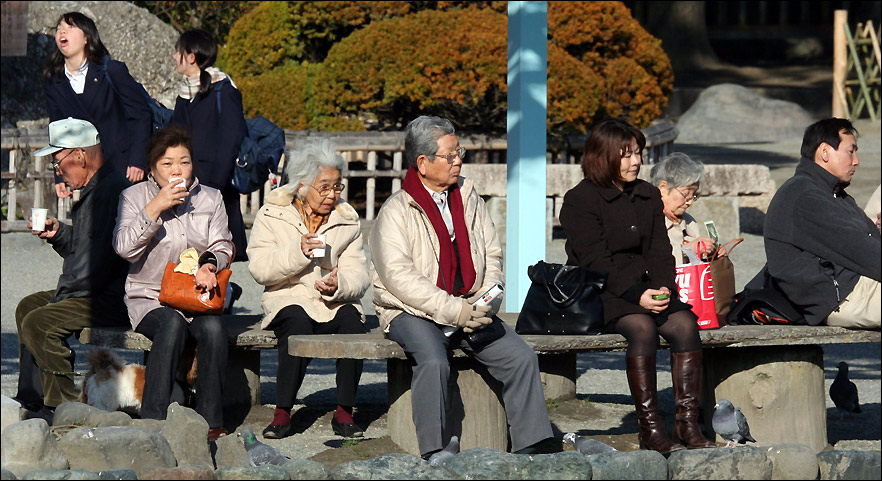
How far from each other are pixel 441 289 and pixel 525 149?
4.34 feet

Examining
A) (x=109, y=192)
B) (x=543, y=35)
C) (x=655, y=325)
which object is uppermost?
(x=543, y=35)

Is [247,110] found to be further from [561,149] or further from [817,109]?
[817,109]

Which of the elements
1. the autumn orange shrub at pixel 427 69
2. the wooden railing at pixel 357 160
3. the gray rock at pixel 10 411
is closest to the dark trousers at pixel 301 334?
the gray rock at pixel 10 411

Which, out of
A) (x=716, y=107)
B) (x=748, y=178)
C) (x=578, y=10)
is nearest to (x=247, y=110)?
(x=578, y=10)

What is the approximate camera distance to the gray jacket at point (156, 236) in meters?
5.27

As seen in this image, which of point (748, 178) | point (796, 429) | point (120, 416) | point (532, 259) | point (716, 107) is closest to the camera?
point (120, 416)

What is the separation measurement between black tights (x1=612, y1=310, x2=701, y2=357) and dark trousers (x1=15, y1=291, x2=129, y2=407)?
7.42 feet

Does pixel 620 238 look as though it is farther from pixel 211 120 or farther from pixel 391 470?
pixel 211 120

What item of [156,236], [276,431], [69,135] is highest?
[69,135]

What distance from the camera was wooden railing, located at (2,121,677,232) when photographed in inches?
448

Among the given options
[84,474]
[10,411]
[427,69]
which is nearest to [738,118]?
[427,69]

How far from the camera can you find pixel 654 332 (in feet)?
16.5

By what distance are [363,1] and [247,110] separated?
1645 millimetres

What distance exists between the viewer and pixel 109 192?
18.1 ft
